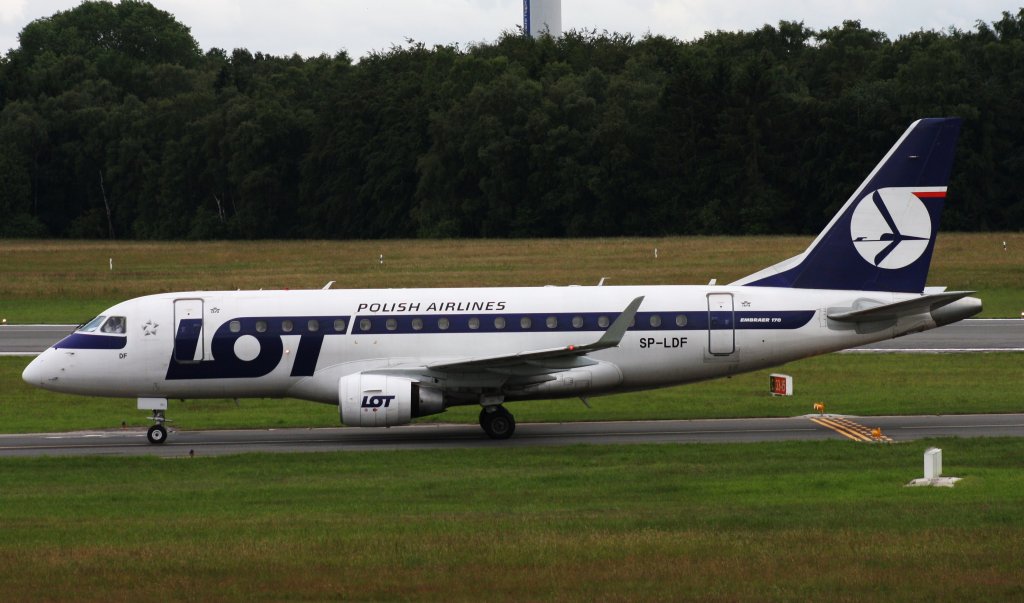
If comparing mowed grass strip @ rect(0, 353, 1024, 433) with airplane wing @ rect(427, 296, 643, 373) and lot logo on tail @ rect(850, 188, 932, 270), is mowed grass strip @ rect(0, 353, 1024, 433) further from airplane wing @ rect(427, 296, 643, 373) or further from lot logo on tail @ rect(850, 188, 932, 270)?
airplane wing @ rect(427, 296, 643, 373)

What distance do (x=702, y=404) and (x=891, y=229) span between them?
21.6 ft

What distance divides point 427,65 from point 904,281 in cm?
10142

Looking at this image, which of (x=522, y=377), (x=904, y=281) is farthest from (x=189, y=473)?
(x=904, y=281)

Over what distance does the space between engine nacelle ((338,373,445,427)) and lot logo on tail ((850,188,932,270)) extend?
10.5 m


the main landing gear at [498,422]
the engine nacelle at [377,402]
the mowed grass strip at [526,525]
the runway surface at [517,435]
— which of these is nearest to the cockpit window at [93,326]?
the runway surface at [517,435]

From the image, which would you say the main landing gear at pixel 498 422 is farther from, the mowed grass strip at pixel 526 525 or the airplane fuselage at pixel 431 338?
the mowed grass strip at pixel 526 525

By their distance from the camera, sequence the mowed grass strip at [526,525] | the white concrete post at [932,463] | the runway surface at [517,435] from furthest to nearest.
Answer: the runway surface at [517,435] < the white concrete post at [932,463] < the mowed grass strip at [526,525]

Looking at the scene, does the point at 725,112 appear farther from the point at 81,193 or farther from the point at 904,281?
the point at 904,281

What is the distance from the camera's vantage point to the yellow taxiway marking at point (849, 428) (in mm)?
28141

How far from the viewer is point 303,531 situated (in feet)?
61.7

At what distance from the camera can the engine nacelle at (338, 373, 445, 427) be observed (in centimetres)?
2847

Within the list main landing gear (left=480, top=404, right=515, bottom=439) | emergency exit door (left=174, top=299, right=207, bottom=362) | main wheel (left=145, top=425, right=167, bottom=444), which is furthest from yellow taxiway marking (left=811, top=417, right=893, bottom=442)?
main wheel (left=145, top=425, right=167, bottom=444)

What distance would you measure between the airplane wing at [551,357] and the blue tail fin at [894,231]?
4.65m

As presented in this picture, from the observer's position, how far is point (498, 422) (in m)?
29.7
